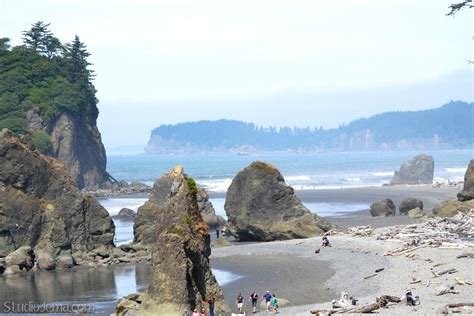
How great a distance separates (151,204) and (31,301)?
18.1m

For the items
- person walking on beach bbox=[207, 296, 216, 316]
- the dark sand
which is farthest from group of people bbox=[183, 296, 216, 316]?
the dark sand

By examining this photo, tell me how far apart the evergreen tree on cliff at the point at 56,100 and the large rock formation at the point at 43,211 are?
52764 mm

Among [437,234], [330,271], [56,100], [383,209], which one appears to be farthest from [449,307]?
[56,100]

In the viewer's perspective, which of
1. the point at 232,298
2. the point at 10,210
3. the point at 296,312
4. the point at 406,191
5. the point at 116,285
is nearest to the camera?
the point at 296,312

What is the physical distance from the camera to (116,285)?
135 ft

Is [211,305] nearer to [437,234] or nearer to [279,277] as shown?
[279,277]

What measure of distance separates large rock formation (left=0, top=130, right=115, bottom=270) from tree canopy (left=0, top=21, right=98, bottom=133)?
5249 centimetres

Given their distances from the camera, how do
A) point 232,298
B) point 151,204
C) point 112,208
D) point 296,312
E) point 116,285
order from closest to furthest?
point 296,312, point 232,298, point 116,285, point 151,204, point 112,208

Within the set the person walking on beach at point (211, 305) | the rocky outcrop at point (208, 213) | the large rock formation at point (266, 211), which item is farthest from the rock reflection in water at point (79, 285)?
the rocky outcrop at point (208, 213)

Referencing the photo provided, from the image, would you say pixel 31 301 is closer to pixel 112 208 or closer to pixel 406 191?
pixel 112 208

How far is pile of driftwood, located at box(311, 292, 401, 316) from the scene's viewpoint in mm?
28109

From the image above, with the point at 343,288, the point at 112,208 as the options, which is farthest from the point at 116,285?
the point at 112,208

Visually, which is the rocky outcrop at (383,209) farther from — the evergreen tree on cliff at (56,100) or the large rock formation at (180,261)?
the evergreen tree on cliff at (56,100)

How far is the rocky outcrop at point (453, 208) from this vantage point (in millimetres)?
56250
